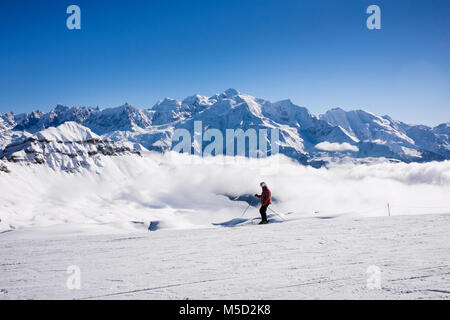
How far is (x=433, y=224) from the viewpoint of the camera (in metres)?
12.1

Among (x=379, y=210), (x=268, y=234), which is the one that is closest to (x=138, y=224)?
(x=379, y=210)

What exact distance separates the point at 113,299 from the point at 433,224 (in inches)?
471

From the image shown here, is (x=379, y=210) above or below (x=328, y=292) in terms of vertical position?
below

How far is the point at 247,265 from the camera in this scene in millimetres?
8016

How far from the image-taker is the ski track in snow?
629 centimetres

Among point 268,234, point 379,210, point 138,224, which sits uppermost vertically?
point 268,234

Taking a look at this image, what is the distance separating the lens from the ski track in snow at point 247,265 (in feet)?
20.6

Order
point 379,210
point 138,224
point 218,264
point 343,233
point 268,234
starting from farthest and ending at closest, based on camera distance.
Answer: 1. point 138,224
2. point 379,210
3. point 268,234
4. point 343,233
5. point 218,264
